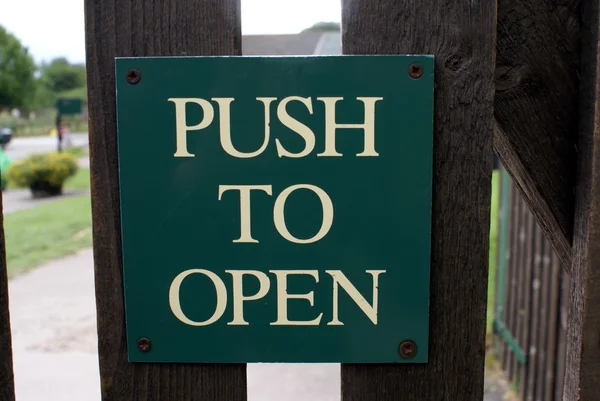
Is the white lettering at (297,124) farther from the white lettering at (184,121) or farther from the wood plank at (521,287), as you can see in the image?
the wood plank at (521,287)

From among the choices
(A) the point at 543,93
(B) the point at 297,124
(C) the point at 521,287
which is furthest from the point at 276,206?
(C) the point at 521,287

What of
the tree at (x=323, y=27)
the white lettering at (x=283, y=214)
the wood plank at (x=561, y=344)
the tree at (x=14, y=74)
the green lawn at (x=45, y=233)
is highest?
the tree at (x=14, y=74)

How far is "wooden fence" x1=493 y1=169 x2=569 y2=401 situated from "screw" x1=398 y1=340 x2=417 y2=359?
9.00 ft

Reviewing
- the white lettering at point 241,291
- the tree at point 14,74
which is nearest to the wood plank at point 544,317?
the white lettering at point 241,291

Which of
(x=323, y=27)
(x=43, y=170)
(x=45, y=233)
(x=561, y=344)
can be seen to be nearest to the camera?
(x=323, y=27)

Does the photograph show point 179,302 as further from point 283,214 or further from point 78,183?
point 78,183

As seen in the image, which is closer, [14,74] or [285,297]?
[285,297]

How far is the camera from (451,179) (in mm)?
965

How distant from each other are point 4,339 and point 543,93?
964 millimetres

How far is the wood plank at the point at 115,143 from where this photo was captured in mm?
953

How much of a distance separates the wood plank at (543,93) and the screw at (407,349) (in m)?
0.31

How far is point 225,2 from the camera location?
949 millimetres

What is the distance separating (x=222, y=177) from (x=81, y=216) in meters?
11.9

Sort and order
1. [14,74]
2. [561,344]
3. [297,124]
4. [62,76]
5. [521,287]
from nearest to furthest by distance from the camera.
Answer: [297,124] → [561,344] → [521,287] → [14,74] → [62,76]
